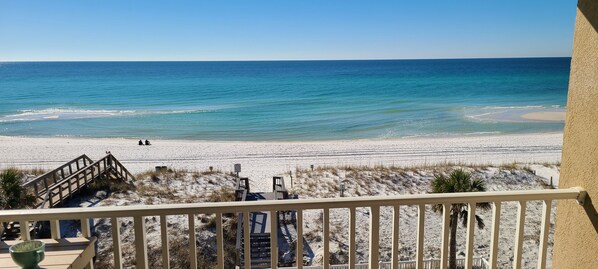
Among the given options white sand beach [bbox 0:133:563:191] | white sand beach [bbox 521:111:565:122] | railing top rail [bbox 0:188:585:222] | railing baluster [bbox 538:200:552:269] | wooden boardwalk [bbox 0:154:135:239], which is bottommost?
white sand beach [bbox 0:133:563:191]

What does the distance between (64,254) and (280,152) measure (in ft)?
52.7

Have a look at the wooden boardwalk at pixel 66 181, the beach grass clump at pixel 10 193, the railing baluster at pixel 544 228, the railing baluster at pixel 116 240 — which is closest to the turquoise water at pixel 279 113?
the wooden boardwalk at pixel 66 181

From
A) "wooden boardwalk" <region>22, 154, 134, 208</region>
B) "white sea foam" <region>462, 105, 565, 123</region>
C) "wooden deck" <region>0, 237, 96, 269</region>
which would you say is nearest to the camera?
"wooden deck" <region>0, 237, 96, 269</region>

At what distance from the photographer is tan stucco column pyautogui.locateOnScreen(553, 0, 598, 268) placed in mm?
1996

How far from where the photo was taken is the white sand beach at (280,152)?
15.3 meters

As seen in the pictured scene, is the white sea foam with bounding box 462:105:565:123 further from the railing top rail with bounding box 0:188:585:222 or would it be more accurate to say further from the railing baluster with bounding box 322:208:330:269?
the railing baluster with bounding box 322:208:330:269

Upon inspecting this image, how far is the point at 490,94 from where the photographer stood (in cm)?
4172

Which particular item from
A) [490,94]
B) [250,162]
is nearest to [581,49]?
[250,162]

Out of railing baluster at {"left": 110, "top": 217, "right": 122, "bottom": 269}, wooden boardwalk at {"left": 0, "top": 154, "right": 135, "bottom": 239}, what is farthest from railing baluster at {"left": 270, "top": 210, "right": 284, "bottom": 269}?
wooden boardwalk at {"left": 0, "top": 154, "right": 135, "bottom": 239}

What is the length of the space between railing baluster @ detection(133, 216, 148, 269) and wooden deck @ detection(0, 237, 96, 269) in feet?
0.65

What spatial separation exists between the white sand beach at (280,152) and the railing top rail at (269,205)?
35.2 ft

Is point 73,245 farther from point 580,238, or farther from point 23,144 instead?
point 23,144

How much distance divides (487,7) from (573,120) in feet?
212

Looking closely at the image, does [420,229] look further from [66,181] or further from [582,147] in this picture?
[66,181]
